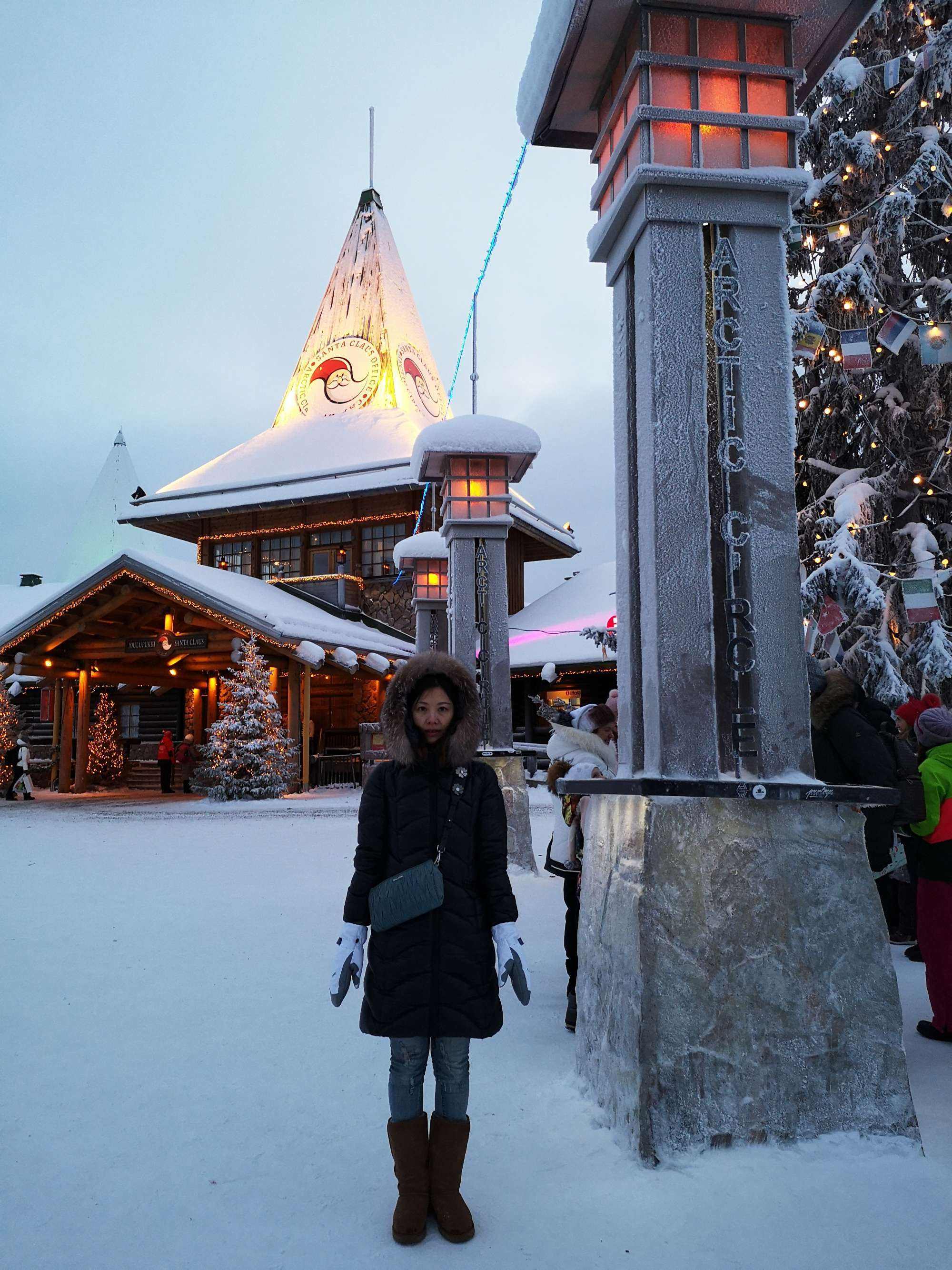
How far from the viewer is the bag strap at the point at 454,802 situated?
2744 millimetres

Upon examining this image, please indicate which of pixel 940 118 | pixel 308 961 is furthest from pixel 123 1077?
pixel 940 118

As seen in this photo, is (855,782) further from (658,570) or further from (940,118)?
(940,118)

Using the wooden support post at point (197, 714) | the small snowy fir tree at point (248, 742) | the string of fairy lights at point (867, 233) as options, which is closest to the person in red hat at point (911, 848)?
the string of fairy lights at point (867, 233)

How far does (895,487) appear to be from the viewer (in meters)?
11.1

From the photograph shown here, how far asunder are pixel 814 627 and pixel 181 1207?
9.55m

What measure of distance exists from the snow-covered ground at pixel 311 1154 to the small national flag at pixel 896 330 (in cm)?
575

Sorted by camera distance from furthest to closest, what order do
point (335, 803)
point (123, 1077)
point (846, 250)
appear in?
point (335, 803) < point (846, 250) < point (123, 1077)

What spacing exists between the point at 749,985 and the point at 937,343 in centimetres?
778

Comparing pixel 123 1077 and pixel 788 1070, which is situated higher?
pixel 788 1070

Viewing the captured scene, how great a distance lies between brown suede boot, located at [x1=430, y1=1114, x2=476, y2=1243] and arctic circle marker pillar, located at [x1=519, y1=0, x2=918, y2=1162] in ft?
2.11

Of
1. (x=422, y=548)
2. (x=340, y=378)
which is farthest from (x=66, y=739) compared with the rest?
(x=340, y=378)

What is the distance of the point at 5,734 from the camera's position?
772 inches

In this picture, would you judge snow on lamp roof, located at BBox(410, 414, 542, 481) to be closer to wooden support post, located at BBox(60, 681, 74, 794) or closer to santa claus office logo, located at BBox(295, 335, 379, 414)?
wooden support post, located at BBox(60, 681, 74, 794)

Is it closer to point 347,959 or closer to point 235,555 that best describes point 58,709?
point 235,555
